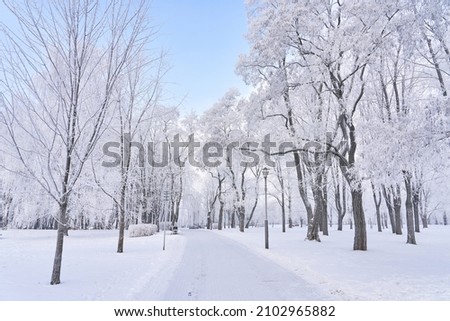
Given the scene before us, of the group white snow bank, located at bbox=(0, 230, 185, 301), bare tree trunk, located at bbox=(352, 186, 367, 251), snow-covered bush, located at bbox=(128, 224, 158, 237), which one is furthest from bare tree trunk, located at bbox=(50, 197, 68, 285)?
snow-covered bush, located at bbox=(128, 224, 158, 237)

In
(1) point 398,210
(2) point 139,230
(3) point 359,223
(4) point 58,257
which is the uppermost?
(1) point 398,210

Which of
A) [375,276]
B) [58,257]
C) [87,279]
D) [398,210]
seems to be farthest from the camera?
[398,210]

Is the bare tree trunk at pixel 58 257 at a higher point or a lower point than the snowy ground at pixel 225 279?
higher

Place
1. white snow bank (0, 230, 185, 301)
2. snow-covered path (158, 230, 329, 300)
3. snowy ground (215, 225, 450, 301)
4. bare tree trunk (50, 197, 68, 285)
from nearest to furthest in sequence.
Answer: white snow bank (0, 230, 185, 301) < snow-covered path (158, 230, 329, 300) < snowy ground (215, 225, 450, 301) < bare tree trunk (50, 197, 68, 285)

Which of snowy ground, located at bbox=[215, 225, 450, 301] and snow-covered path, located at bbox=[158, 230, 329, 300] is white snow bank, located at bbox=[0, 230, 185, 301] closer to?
snow-covered path, located at bbox=[158, 230, 329, 300]

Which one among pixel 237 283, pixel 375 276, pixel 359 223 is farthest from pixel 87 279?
pixel 359 223

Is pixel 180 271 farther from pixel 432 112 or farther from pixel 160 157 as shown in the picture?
pixel 160 157

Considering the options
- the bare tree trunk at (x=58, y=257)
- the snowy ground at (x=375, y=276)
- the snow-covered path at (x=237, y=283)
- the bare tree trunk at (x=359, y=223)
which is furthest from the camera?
the bare tree trunk at (x=359, y=223)

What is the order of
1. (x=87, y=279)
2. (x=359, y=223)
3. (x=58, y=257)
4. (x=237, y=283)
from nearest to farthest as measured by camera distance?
(x=58, y=257) < (x=237, y=283) < (x=87, y=279) < (x=359, y=223)

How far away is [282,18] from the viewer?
14.2 metres

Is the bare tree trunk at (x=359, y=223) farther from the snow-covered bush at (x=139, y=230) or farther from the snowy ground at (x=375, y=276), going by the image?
the snow-covered bush at (x=139, y=230)

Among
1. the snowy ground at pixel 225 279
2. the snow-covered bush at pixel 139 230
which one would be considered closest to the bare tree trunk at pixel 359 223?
the snowy ground at pixel 225 279

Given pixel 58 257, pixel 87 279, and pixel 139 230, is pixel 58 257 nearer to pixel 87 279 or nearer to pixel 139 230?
pixel 87 279

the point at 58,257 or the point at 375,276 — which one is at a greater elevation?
the point at 58,257
